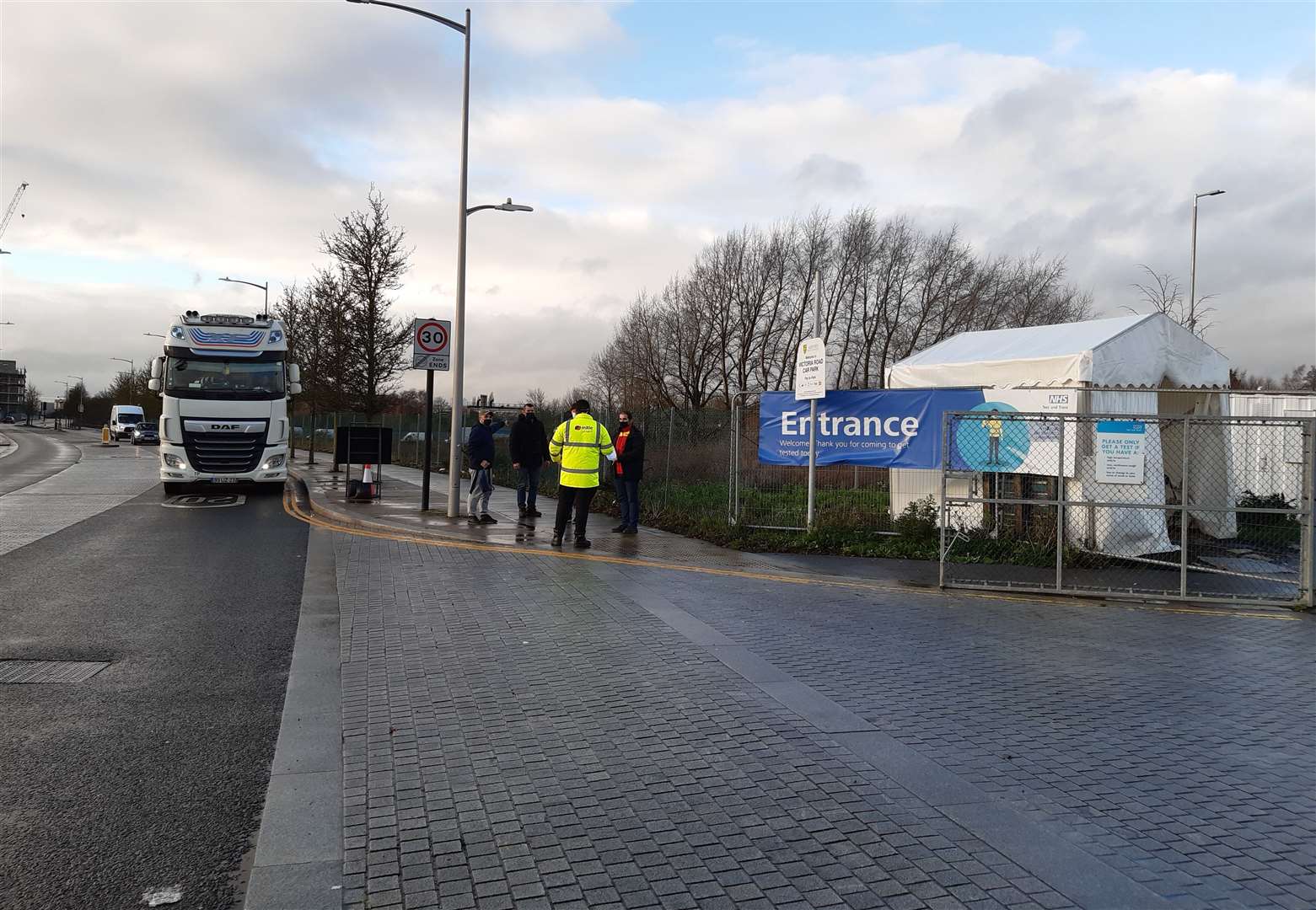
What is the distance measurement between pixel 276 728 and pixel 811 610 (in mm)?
5074

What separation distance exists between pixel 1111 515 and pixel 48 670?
11620mm

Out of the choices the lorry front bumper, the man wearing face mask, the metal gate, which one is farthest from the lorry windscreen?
the metal gate

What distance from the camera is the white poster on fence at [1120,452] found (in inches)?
397

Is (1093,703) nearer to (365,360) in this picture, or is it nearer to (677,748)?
(677,748)

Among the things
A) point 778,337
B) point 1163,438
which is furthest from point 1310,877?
point 778,337

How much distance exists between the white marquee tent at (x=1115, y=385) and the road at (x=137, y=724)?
8.92 metres

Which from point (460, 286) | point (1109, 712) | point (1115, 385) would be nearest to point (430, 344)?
point (460, 286)

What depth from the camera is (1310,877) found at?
371cm

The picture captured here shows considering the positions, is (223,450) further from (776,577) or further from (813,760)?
(813,760)

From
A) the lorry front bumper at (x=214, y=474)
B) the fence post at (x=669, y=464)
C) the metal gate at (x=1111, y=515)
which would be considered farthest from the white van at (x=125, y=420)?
the metal gate at (x=1111, y=515)

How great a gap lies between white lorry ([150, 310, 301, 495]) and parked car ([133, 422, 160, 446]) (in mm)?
45524

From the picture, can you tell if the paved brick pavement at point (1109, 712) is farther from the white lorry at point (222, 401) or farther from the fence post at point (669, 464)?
the white lorry at point (222, 401)

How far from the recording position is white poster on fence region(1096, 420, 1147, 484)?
397 inches

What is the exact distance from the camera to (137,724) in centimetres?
529
